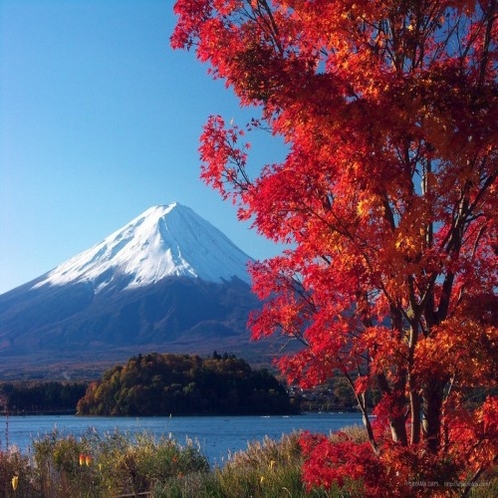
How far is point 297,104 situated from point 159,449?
291 inches

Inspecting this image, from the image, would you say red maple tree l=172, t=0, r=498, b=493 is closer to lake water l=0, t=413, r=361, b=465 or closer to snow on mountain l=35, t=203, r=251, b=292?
lake water l=0, t=413, r=361, b=465

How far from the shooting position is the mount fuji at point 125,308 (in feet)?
416

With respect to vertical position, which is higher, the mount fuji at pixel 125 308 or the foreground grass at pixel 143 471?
the mount fuji at pixel 125 308

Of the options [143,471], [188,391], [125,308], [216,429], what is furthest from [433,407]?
[125,308]

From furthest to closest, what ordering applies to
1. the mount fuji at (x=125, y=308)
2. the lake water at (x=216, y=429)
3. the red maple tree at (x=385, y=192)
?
the mount fuji at (x=125, y=308) < the lake water at (x=216, y=429) < the red maple tree at (x=385, y=192)

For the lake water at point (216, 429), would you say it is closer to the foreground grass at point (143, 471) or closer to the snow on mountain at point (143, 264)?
the foreground grass at point (143, 471)

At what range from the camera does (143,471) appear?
11.8 m

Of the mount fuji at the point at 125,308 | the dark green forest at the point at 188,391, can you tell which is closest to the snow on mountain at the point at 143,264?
the mount fuji at the point at 125,308

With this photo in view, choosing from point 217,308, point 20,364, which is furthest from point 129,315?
point 20,364

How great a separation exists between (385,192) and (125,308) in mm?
154641

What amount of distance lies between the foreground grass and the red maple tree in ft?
4.20

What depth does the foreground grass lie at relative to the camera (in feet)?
30.0

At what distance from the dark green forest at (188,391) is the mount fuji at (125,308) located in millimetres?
52699

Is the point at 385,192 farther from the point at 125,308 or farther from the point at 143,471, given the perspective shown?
the point at 125,308
